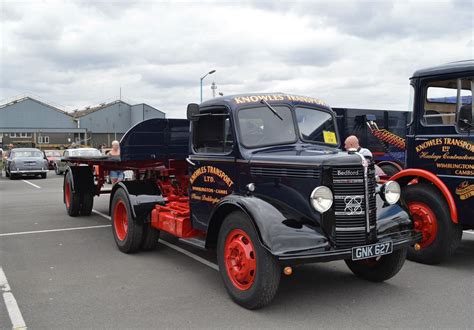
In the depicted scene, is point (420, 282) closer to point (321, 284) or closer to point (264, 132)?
point (321, 284)

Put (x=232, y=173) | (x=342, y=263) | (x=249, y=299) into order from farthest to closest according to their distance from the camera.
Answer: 1. (x=342, y=263)
2. (x=232, y=173)
3. (x=249, y=299)

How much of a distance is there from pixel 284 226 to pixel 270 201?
1.73 ft

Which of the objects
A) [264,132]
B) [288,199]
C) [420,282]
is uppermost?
[264,132]

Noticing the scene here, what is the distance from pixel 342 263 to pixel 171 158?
326cm

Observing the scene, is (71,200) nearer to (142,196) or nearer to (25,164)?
(142,196)

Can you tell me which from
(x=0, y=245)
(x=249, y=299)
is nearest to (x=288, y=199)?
(x=249, y=299)

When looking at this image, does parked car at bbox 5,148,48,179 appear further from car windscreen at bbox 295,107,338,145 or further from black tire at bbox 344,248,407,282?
black tire at bbox 344,248,407,282

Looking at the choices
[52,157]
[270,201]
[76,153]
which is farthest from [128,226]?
[52,157]

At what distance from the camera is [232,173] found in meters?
5.14

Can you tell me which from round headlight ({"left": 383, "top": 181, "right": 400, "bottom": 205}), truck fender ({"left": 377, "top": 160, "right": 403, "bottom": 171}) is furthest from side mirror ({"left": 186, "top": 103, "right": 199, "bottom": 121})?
truck fender ({"left": 377, "top": 160, "right": 403, "bottom": 171})

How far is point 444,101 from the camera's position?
629cm

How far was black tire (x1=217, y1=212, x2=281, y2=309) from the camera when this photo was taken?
4.15m

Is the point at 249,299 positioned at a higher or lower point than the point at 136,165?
lower

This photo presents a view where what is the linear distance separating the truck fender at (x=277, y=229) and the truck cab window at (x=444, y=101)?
9.95ft
